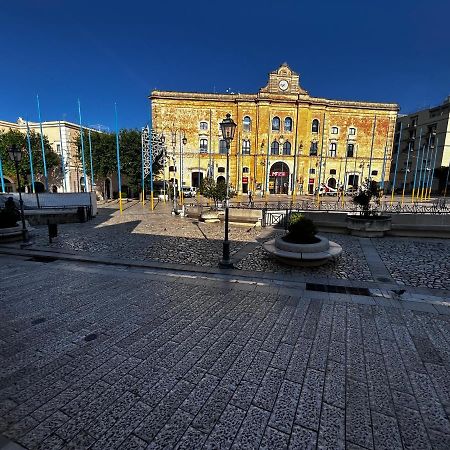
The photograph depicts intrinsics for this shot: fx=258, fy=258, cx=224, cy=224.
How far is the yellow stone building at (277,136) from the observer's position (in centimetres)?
4356

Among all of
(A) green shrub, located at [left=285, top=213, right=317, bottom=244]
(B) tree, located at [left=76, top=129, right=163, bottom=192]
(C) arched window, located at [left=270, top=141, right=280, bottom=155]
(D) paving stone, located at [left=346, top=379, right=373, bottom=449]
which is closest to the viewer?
(D) paving stone, located at [left=346, top=379, right=373, bottom=449]

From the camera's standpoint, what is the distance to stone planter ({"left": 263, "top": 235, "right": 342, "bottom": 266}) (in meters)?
7.90

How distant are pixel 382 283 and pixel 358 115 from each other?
160 feet

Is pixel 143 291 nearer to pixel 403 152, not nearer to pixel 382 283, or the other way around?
pixel 382 283

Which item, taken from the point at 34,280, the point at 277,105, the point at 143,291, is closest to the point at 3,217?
the point at 34,280

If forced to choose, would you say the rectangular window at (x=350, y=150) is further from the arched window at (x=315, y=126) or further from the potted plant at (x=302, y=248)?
the potted plant at (x=302, y=248)

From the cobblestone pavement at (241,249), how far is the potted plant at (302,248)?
31 centimetres

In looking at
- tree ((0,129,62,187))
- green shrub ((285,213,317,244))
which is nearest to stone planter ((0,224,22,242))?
green shrub ((285,213,317,244))

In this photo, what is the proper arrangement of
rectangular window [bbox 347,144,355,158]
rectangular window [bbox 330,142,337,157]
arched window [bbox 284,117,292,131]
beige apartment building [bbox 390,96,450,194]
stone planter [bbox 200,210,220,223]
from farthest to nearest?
1. rectangular window [bbox 347,144,355,158]
2. rectangular window [bbox 330,142,337,157]
3. arched window [bbox 284,117,292,131]
4. beige apartment building [bbox 390,96,450,194]
5. stone planter [bbox 200,210,220,223]

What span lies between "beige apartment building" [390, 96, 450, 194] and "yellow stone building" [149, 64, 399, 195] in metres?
4.93

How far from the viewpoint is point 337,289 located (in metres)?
6.57

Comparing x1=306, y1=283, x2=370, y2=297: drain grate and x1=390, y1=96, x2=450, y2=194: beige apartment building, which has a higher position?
x1=390, y1=96, x2=450, y2=194: beige apartment building

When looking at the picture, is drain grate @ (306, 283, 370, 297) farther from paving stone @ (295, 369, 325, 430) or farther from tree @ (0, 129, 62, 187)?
tree @ (0, 129, 62, 187)

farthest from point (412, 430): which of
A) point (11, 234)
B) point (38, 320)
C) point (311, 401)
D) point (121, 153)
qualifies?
point (121, 153)
